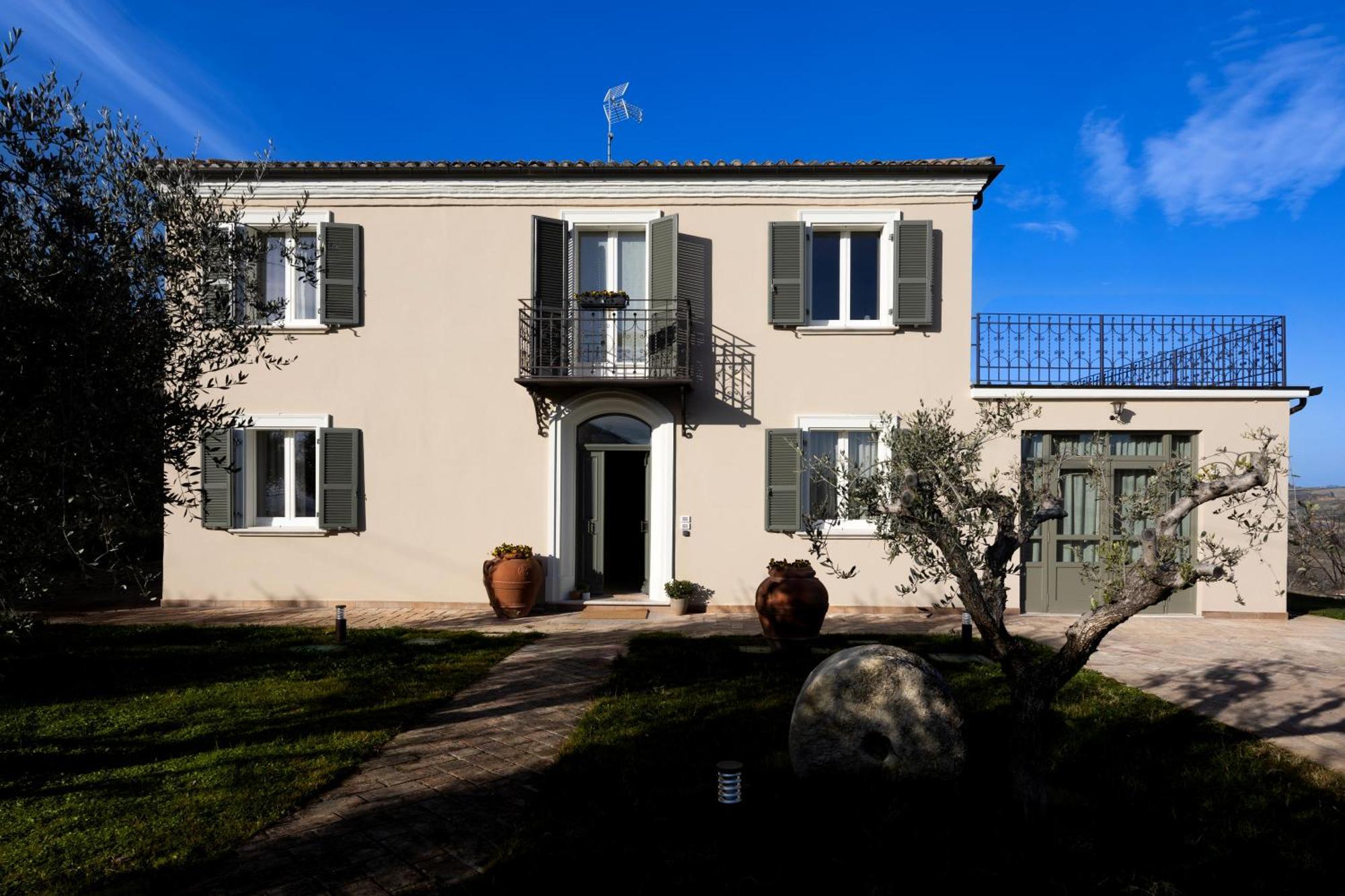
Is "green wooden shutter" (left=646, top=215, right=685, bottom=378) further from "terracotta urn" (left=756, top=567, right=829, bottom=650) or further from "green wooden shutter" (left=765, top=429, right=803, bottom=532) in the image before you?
"terracotta urn" (left=756, top=567, right=829, bottom=650)

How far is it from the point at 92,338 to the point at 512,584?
256 inches

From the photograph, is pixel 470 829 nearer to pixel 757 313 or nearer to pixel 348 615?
pixel 348 615

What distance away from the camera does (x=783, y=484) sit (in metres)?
10.2

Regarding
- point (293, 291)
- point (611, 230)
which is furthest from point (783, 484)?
point (293, 291)

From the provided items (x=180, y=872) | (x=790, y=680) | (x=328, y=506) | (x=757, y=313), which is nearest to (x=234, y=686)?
(x=180, y=872)

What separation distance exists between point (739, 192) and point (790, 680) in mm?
7079

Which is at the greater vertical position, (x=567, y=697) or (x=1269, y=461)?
(x=1269, y=461)

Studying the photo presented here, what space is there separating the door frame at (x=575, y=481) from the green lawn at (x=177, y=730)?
210 centimetres

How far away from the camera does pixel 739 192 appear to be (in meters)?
10.5

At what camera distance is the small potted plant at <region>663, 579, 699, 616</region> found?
33.1 ft

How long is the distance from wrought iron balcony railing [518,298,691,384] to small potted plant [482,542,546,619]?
2484 mm

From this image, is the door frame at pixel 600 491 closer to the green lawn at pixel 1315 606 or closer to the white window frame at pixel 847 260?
the white window frame at pixel 847 260

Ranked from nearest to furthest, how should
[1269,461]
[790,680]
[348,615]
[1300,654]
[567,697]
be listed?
[1269,461] → [567,697] → [790,680] → [1300,654] → [348,615]

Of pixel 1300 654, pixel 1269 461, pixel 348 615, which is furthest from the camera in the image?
pixel 348 615
